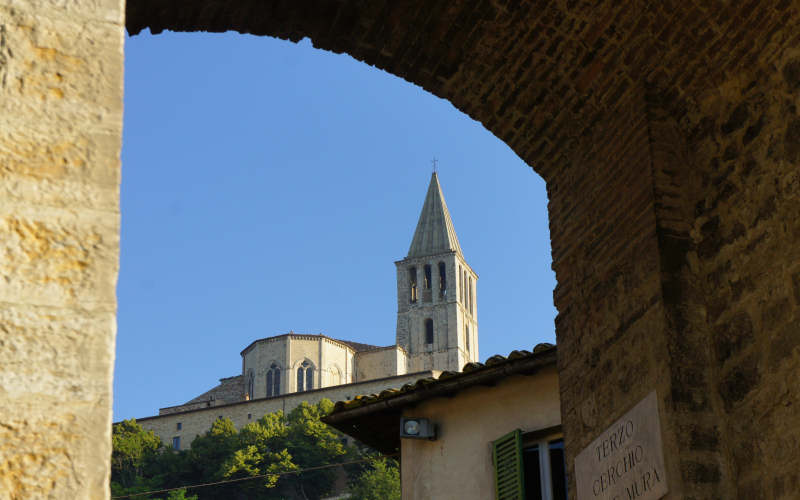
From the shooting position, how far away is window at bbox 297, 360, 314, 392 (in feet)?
260

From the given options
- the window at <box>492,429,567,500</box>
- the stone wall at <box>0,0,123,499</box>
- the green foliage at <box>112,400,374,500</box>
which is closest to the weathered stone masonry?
the stone wall at <box>0,0,123,499</box>

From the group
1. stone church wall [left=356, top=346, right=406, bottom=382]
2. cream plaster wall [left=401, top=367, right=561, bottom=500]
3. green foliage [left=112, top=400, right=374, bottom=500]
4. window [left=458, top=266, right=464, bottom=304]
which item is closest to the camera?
cream plaster wall [left=401, top=367, right=561, bottom=500]

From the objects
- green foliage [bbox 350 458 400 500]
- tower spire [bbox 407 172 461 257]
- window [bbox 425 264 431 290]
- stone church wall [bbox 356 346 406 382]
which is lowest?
green foliage [bbox 350 458 400 500]

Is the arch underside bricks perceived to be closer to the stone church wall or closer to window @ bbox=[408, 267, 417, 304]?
the stone church wall

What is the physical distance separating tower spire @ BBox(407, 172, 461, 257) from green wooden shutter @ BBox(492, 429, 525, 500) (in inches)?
2985

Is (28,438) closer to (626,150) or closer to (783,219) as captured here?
(783,219)

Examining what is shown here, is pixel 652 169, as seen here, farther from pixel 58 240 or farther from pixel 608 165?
pixel 58 240

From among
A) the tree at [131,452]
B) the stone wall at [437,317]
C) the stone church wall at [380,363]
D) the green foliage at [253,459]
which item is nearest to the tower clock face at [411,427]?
the green foliage at [253,459]

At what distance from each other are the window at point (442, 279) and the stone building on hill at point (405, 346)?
0.04 metres

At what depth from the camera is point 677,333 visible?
4.64 m

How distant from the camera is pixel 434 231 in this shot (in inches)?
3524

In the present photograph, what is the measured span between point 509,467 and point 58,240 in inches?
347

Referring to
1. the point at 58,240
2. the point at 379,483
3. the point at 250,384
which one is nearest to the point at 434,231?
the point at 250,384

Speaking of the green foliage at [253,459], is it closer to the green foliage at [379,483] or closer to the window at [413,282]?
the green foliage at [379,483]
